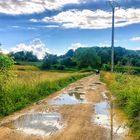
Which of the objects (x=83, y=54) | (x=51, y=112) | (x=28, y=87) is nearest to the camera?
(x=51, y=112)

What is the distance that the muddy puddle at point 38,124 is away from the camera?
1299 centimetres

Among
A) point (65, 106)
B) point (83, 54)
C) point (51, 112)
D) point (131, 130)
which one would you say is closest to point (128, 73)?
point (65, 106)

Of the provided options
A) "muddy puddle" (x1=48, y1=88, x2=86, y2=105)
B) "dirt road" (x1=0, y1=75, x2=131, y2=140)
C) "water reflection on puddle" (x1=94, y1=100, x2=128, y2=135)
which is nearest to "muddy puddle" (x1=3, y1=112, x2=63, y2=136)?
"dirt road" (x1=0, y1=75, x2=131, y2=140)

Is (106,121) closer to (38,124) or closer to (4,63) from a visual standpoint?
(38,124)

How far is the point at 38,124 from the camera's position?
1429cm

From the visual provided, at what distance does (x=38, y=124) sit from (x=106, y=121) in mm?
2886

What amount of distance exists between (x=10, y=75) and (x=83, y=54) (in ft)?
374

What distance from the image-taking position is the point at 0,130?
13.2 meters

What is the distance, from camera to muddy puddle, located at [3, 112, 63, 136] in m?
13.0

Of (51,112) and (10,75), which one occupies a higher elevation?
→ (10,75)

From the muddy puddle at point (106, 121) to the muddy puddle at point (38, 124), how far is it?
5.51ft

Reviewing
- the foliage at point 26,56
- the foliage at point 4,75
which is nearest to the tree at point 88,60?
the foliage at point 26,56

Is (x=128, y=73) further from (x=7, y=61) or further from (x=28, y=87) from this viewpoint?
(x=7, y=61)

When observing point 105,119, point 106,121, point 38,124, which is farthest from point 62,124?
point 105,119
